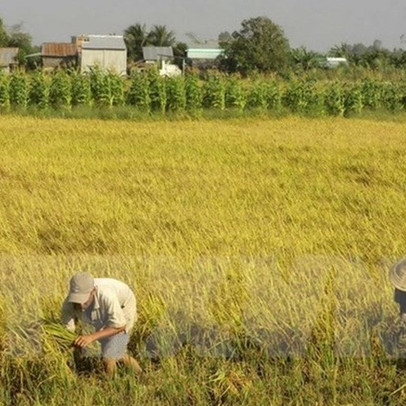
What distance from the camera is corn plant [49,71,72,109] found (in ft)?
63.3

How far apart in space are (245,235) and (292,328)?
240cm

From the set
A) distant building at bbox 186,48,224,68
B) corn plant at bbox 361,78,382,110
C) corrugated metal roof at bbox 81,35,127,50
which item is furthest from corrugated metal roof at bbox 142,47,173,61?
corn plant at bbox 361,78,382,110

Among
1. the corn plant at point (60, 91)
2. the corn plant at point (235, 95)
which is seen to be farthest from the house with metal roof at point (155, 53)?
the corn plant at point (60, 91)

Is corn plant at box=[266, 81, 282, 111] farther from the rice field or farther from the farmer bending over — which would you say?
the farmer bending over

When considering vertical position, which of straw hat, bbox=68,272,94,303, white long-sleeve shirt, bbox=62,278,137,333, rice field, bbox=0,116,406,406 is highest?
straw hat, bbox=68,272,94,303

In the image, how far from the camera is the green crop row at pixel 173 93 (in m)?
19.3

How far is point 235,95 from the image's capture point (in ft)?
65.1

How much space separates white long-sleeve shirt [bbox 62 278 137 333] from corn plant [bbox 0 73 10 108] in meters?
16.2

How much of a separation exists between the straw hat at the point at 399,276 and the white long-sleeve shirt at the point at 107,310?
1.13 meters

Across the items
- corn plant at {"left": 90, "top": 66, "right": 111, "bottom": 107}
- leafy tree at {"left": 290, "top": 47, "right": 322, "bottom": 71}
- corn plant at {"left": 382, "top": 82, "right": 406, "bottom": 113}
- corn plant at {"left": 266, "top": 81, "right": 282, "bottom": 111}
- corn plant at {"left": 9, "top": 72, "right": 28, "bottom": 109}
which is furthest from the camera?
leafy tree at {"left": 290, "top": 47, "right": 322, "bottom": 71}

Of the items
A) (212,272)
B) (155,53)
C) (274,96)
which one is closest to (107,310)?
(212,272)

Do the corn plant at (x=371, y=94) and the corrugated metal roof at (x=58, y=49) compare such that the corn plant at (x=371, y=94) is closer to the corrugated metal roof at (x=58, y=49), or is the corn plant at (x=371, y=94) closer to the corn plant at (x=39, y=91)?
the corn plant at (x=39, y=91)

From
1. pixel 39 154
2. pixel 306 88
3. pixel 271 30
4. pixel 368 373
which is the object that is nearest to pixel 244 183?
pixel 39 154

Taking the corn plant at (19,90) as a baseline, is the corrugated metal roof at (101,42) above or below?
above
